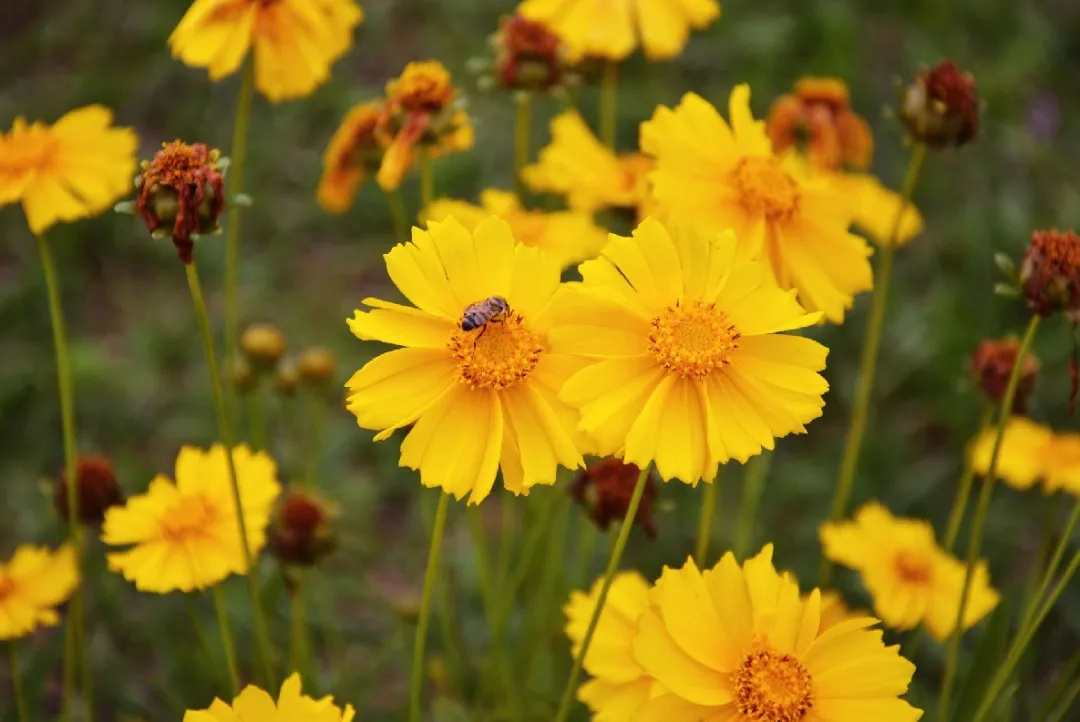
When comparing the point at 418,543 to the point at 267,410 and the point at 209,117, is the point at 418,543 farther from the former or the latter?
the point at 209,117

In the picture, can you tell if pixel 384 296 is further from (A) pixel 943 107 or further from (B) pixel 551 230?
(A) pixel 943 107

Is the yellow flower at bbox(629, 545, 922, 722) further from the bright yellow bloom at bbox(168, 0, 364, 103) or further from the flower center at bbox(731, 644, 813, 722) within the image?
the bright yellow bloom at bbox(168, 0, 364, 103)

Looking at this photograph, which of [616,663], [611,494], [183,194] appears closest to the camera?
[183,194]

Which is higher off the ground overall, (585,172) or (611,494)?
(585,172)

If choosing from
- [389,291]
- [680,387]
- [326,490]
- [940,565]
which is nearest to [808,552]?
[940,565]

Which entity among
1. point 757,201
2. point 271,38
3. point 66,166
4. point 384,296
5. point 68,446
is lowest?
point 68,446

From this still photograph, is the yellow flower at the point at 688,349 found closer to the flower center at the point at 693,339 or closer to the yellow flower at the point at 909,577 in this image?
the flower center at the point at 693,339

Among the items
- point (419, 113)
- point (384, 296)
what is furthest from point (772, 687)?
point (384, 296)

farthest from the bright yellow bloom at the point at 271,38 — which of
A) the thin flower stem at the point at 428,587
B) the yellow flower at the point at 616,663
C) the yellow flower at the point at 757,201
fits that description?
the yellow flower at the point at 616,663
